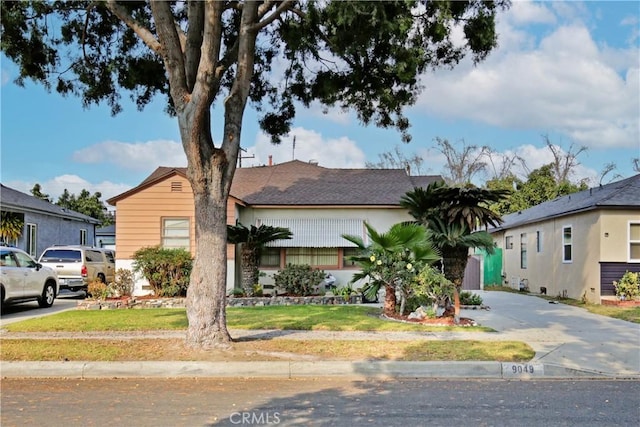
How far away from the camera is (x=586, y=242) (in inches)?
762

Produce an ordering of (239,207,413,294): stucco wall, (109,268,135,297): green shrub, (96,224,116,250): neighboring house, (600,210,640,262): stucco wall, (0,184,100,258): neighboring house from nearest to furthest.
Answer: (109,268,135,297): green shrub
(600,210,640,262): stucco wall
(239,207,413,294): stucco wall
(0,184,100,258): neighboring house
(96,224,116,250): neighboring house

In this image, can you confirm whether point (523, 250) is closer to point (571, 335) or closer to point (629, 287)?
point (629, 287)

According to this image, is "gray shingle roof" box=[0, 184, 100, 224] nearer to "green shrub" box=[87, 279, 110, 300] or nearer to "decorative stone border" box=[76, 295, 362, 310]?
"green shrub" box=[87, 279, 110, 300]

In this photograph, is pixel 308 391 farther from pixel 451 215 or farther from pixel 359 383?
pixel 451 215

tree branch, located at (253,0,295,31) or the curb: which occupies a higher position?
tree branch, located at (253,0,295,31)

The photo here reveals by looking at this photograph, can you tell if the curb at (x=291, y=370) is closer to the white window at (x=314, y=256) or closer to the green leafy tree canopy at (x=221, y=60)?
the green leafy tree canopy at (x=221, y=60)

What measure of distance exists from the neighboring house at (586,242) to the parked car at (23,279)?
17.3 m

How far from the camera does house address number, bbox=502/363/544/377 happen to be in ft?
26.9

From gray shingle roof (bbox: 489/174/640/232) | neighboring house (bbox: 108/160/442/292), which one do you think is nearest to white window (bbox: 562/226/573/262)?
gray shingle roof (bbox: 489/174/640/232)

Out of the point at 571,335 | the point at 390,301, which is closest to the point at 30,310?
the point at 390,301

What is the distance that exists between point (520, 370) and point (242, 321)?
20.6ft

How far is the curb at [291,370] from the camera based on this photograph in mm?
8078

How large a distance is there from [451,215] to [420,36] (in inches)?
170

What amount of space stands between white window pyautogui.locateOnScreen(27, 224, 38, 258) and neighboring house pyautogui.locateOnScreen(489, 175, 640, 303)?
2273cm
